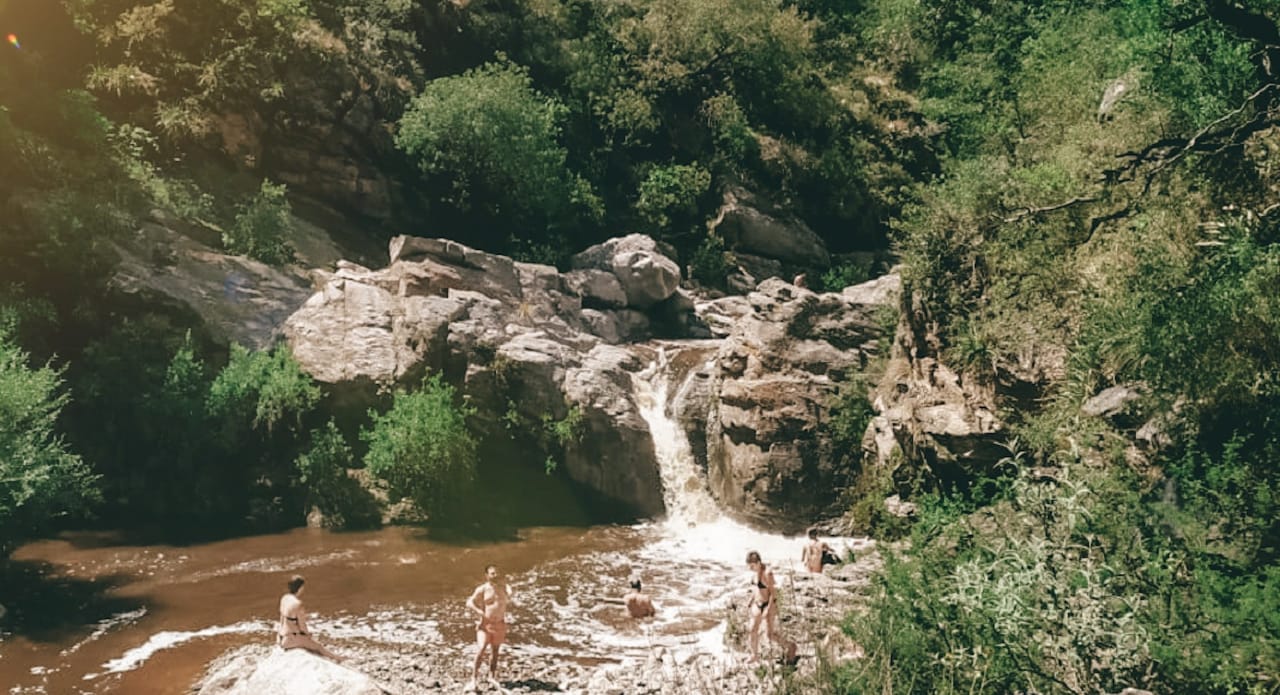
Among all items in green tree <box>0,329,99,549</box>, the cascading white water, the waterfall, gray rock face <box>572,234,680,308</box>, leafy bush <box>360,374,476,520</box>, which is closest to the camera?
green tree <box>0,329,99,549</box>

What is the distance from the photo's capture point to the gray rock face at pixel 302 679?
9812 mm

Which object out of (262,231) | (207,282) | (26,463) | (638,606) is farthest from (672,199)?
(26,463)

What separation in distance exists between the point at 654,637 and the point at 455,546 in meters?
7.01

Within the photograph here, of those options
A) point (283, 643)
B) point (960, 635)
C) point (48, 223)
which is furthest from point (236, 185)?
point (960, 635)

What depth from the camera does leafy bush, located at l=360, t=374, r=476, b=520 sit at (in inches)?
820

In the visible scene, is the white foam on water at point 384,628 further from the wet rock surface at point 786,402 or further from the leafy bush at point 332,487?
the wet rock surface at point 786,402

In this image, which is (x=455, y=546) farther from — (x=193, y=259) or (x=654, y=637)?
(x=193, y=259)

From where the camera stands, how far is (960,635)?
9.12 m

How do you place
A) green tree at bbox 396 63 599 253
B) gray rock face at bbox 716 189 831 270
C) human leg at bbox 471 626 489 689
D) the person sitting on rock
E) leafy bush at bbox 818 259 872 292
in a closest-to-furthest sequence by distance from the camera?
human leg at bbox 471 626 489 689 → the person sitting on rock → green tree at bbox 396 63 599 253 → leafy bush at bbox 818 259 872 292 → gray rock face at bbox 716 189 831 270

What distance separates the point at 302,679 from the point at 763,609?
6.76m


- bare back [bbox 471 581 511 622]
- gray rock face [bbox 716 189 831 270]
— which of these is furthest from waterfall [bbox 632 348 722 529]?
gray rock face [bbox 716 189 831 270]

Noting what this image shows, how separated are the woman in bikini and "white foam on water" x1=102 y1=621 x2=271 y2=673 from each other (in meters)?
8.40

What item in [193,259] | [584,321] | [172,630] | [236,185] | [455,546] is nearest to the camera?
[172,630]

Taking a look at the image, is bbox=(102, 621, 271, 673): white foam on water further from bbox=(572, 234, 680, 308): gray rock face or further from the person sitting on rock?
bbox=(572, 234, 680, 308): gray rock face
